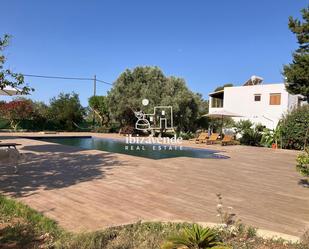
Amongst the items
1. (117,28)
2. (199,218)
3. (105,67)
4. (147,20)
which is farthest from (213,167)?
(105,67)

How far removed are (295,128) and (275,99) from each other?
984 cm

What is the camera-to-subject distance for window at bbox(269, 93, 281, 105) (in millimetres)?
27678

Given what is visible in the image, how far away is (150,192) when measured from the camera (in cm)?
657

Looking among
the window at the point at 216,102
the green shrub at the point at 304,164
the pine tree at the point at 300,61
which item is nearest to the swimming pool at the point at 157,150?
the pine tree at the point at 300,61

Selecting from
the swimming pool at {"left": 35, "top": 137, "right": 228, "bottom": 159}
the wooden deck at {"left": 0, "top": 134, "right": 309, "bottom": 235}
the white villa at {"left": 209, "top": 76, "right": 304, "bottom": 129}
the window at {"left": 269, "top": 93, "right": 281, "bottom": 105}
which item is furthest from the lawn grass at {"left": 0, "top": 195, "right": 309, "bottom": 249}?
the window at {"left": 269, "top": 93, "right": 281, "bottom": 105}

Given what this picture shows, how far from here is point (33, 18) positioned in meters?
21.8

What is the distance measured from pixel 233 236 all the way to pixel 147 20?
22653mm

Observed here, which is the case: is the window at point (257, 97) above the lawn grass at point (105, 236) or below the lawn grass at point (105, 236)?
above

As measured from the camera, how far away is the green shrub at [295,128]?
18.4 m

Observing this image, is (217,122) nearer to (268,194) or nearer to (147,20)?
(147,20)

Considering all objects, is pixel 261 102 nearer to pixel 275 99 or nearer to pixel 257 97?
pixel 257 97

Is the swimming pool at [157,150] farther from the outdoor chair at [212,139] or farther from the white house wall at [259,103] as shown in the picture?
the white house wall at [259,103]

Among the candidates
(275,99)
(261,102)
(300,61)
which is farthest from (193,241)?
(261,102)

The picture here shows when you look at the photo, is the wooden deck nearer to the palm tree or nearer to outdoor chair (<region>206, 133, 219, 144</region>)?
the palm tree
